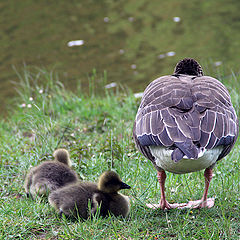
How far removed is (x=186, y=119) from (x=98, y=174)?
1.99 metres

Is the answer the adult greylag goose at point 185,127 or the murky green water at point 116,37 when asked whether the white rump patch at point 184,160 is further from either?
the murky green water at point 116,37

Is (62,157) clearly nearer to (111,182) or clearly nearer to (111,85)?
(111,182)

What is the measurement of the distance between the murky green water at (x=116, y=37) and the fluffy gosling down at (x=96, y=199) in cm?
722

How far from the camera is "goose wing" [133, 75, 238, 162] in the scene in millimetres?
3830

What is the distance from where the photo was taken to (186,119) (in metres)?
3.97

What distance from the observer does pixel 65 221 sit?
4.15 m

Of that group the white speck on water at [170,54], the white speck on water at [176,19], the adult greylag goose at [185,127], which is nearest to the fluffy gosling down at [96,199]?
the adult greylag goose at [185,127]

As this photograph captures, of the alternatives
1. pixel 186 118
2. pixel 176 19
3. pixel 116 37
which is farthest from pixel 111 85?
pixel 186 118

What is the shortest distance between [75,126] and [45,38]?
938 centimetres

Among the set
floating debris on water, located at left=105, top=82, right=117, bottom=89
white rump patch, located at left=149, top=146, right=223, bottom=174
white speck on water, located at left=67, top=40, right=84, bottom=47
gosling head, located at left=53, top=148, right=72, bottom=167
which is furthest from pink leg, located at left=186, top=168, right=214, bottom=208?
white speck on water, located at left=67, top=40, right=84, bottom=47

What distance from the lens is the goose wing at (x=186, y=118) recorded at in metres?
3.83

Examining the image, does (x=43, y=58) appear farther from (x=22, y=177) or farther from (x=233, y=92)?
(x=22, y=177)

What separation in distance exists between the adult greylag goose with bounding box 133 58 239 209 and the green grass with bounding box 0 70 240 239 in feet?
1.17

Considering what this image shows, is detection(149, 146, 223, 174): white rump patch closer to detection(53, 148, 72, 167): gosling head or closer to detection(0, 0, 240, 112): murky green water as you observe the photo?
detection(53, 148, 72, 167): gosling head
